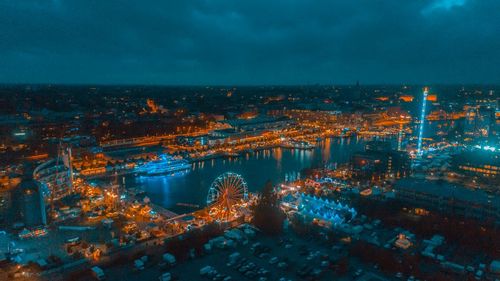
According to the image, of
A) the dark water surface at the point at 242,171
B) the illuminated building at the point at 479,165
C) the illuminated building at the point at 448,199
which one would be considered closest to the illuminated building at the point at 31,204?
the dark water surface at the point at 242,171

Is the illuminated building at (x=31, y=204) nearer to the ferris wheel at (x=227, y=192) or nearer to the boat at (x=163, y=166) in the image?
the ferris wheel at (x=227, y=192)

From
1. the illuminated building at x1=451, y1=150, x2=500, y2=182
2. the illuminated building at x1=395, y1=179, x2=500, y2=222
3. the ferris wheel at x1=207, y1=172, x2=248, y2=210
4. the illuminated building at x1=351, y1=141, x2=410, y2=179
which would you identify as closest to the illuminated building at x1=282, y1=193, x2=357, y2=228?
the ferris wheel at x1=207, y1=172, x2=248, y2=210

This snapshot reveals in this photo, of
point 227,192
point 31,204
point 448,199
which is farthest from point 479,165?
point 31,204

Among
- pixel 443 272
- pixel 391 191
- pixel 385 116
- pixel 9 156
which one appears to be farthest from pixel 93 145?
pixel 385 116

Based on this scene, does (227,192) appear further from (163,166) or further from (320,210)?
(163,166)

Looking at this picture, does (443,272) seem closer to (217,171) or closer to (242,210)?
(242,210)

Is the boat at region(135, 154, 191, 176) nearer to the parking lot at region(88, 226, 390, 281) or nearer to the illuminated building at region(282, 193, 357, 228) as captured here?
the illuminated building at region(282, 193, 357, 228)
